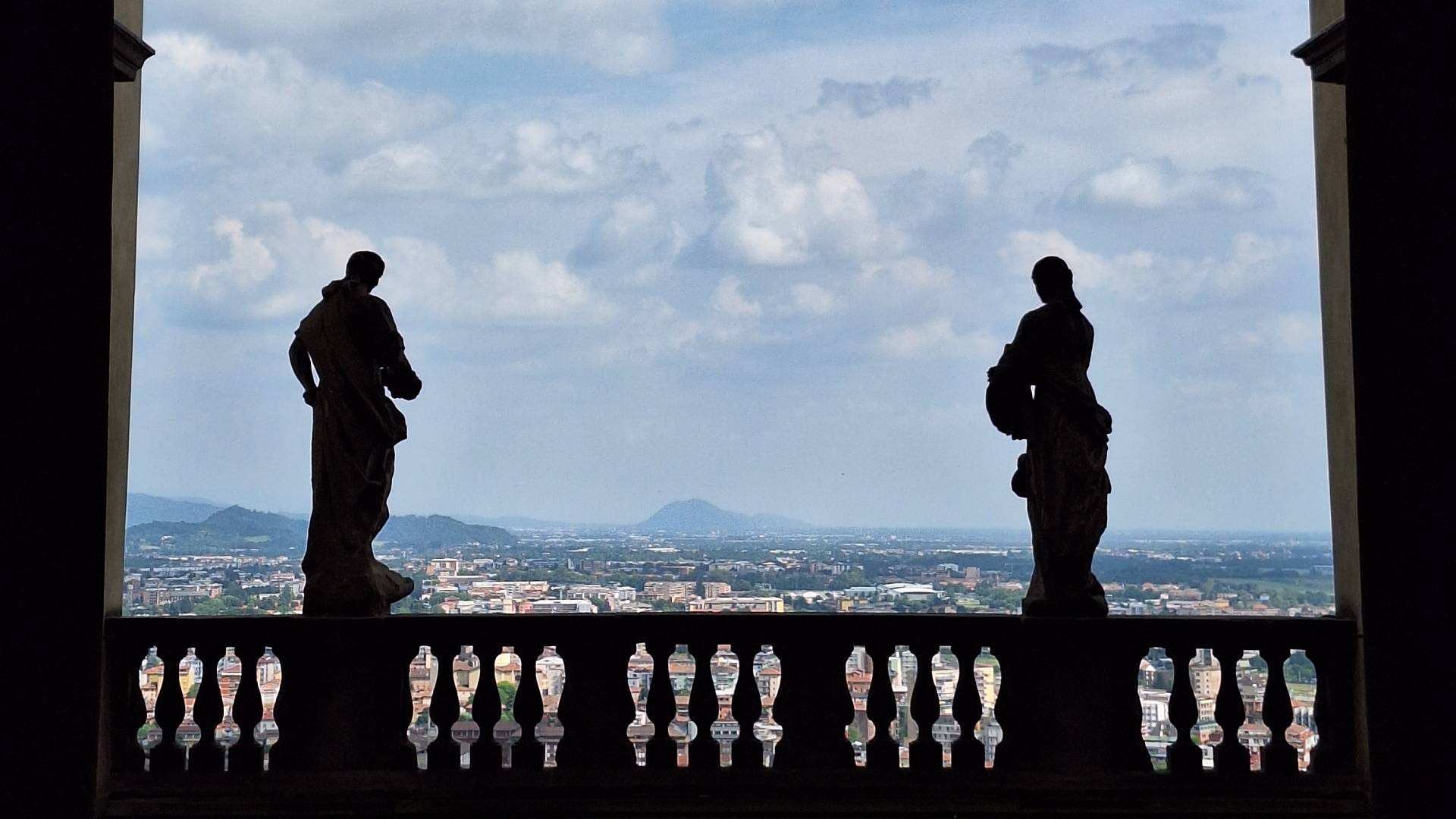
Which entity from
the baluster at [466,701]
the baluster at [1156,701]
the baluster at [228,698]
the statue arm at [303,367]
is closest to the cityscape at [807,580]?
the baluster at [1156,701]

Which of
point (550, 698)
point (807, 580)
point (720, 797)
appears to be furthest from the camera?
point (807, 580)

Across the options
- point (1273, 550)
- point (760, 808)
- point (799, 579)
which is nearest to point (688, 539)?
point (799, 579)

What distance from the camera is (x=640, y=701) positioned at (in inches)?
214

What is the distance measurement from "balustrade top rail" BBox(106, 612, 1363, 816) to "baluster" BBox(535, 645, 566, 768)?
0.6 inches

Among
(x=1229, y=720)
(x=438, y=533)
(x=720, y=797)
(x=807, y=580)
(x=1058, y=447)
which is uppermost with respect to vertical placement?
(x=1058, y=447)

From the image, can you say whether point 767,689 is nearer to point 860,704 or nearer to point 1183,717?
point 860,704

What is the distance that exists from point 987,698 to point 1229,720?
37.8 inches

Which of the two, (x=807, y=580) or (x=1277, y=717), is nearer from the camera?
(x=1277, y=717)

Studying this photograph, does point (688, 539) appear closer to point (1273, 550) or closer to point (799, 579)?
point (799, 579)

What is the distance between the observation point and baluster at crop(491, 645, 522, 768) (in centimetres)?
531

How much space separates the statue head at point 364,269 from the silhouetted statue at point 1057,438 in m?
2.62

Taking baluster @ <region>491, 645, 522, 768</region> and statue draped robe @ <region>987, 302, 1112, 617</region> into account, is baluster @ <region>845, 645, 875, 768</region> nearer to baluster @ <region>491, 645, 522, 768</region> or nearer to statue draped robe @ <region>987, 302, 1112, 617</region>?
statue draped robe @ <region>987, 302, 1112, 617</region>

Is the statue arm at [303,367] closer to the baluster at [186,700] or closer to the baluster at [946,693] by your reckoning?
the baluster at [186,700]

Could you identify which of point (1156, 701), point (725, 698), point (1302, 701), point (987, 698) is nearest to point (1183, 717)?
point (1156, 701)
